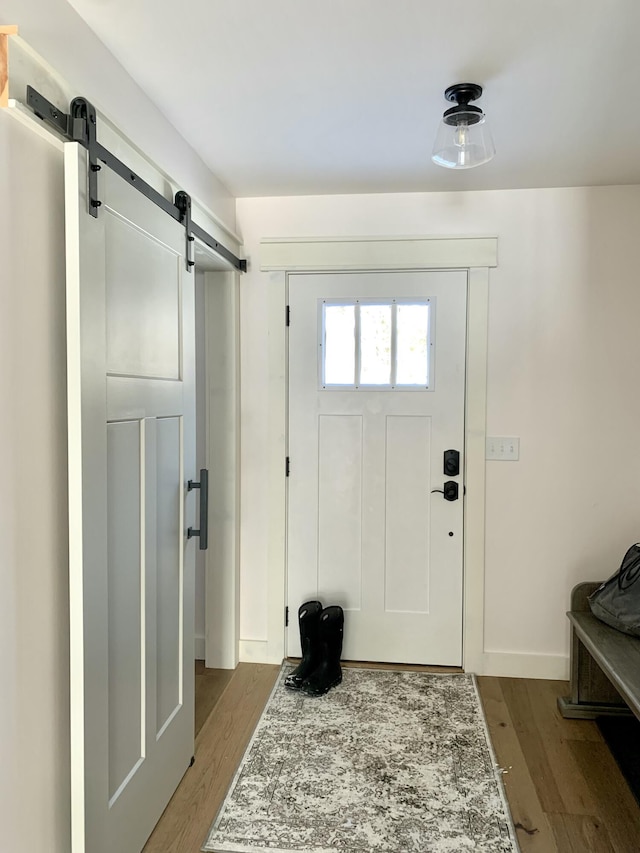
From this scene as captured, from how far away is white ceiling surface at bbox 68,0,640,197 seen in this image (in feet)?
4.95

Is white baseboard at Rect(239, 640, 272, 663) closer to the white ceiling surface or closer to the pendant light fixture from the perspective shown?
the white ceiling surface

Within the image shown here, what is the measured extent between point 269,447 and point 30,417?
68.0 inches

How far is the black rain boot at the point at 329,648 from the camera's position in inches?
109

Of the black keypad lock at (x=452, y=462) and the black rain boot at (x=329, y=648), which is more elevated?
the black keypad lock at (x=452, y=462)

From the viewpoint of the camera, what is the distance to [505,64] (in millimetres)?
1718

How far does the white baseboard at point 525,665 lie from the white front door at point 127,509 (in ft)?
4.91

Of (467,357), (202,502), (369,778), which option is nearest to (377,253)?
(467,357)

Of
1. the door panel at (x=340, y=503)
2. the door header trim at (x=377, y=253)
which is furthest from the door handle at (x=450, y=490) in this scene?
the door header trim at (x=377, y=253)

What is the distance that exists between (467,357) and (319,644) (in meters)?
1.55

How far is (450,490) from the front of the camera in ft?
9.54

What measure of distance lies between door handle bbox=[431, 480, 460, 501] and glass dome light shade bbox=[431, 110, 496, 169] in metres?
1.50

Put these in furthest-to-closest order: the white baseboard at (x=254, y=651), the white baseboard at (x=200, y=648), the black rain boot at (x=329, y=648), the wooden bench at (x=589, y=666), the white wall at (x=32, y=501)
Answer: the white baseboard at (x=200, y=648) < the white baseboard at (x=254, y=651) < the black rain boot at (x=329, y=648) < the wooden bench at (x=589, y=666) < the white wall at (x=32, y=501)

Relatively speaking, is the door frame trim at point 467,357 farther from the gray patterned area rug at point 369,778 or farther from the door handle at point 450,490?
the gray patterned area rug at point 369,778

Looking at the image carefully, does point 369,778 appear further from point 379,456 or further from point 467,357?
point 467,357
